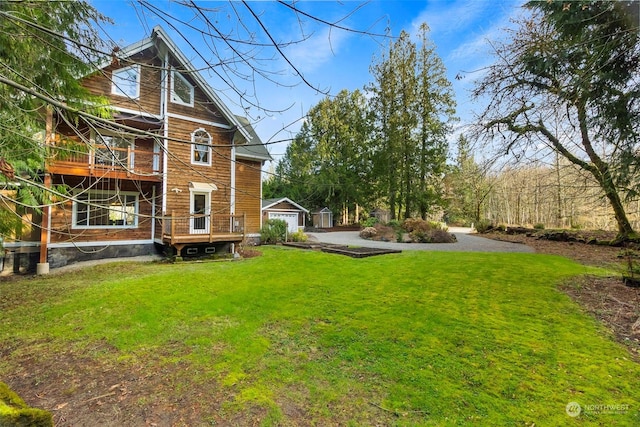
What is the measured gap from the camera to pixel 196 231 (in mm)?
11602

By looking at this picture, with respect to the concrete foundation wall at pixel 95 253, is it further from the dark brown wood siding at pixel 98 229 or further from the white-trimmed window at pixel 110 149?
the white-trimmed window at pixel 110 149

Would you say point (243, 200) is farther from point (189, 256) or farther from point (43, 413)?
point (43, 413)

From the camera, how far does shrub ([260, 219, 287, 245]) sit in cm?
1484

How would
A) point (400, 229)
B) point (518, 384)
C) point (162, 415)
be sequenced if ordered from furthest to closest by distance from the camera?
point (400, 229)
point (518, 384)
point (162, 415)

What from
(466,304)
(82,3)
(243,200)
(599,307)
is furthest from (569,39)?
(243,200)

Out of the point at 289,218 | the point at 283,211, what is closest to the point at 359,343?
the point at 283,211

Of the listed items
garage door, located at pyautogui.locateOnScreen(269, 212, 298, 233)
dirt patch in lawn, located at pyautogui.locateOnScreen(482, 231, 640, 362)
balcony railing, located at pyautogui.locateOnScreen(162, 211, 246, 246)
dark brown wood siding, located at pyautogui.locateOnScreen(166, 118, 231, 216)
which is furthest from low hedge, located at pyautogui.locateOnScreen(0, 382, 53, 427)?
garage door, located at pyautogui.locateOnScreen(269, 212, 298, 233)

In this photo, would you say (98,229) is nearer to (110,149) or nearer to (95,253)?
(95,253)

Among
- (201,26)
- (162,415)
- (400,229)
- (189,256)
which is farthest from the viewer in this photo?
(400,229)

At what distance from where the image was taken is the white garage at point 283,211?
2009 cm

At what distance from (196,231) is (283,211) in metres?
9.53

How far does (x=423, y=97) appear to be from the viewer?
22.3m

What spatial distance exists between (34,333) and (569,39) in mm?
9461

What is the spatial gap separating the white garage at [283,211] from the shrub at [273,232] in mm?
3987
